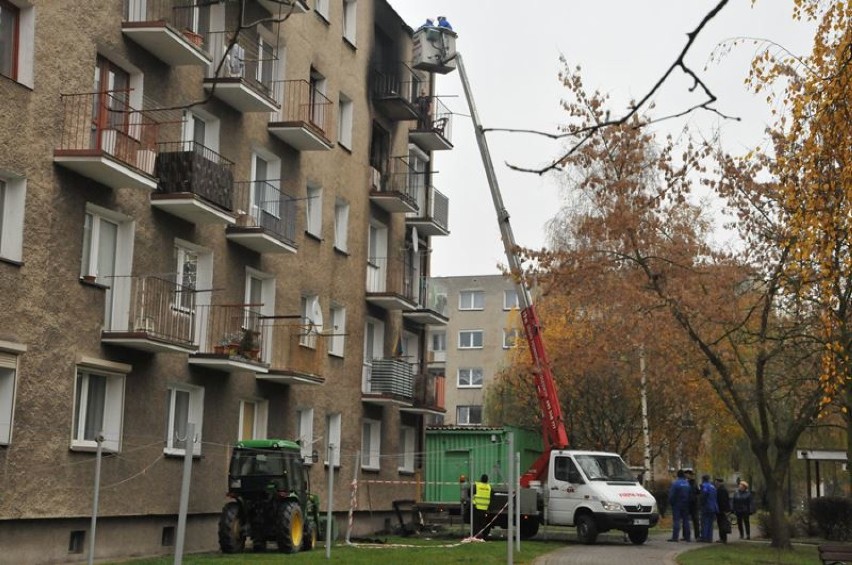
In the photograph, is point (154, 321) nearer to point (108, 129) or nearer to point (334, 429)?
point (108, 129)

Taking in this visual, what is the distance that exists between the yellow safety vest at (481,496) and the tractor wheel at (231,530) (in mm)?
8613

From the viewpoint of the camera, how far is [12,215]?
19.1 m

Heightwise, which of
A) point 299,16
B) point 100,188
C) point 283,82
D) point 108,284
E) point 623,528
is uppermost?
point 299,16

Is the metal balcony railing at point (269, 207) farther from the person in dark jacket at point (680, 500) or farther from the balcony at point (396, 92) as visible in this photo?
the person in dark jacket at point (680, 500)

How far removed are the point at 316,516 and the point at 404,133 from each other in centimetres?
1682

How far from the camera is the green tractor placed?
2266cm

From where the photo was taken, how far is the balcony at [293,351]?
1110 inches

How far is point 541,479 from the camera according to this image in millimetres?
31391

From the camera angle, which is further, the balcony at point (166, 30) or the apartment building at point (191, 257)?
the balcony at point (166, 30)

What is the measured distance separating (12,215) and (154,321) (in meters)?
4.17

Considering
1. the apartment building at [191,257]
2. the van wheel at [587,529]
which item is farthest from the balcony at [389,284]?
the van wheel at [587,529]

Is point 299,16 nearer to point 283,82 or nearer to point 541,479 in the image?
point 283,82

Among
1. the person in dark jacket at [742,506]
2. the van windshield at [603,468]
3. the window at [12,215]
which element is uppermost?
the window at [12,215]

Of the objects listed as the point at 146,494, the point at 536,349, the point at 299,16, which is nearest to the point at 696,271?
the point at 536,349
